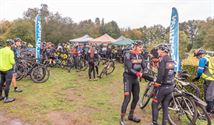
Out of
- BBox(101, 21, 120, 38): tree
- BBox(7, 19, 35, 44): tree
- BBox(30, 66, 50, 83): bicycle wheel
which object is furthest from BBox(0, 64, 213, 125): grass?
BBox(101, 21, 120, 38): tree

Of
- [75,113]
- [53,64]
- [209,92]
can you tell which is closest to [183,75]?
[209,92]

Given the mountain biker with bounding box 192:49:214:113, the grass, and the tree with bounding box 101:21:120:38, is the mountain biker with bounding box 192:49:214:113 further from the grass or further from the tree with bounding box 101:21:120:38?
the tree with bounding box 101:21:120:38

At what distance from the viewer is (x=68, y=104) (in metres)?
6.59

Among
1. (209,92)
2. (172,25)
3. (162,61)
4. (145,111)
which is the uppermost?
(172,25)

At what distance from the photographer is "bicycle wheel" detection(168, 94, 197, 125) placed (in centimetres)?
499

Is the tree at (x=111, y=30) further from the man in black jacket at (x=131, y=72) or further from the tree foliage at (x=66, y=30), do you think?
the man in black jacket at (x=131, y=72)

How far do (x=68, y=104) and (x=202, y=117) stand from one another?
3.43m

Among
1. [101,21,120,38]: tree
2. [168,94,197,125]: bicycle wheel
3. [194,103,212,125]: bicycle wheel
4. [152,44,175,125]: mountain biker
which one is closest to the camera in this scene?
[152,44,175,125]: mountain biker

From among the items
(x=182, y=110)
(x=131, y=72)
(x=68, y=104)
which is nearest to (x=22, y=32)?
(x=68, y=104)

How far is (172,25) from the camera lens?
24.1 feet

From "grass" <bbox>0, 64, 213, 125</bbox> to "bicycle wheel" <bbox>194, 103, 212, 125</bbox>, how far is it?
110cm

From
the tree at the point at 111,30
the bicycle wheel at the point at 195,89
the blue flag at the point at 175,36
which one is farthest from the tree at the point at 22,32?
the tree at the point at 111,30

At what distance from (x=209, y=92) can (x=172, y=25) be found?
2507mm

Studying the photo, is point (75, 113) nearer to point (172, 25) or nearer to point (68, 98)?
point (68, 98)
